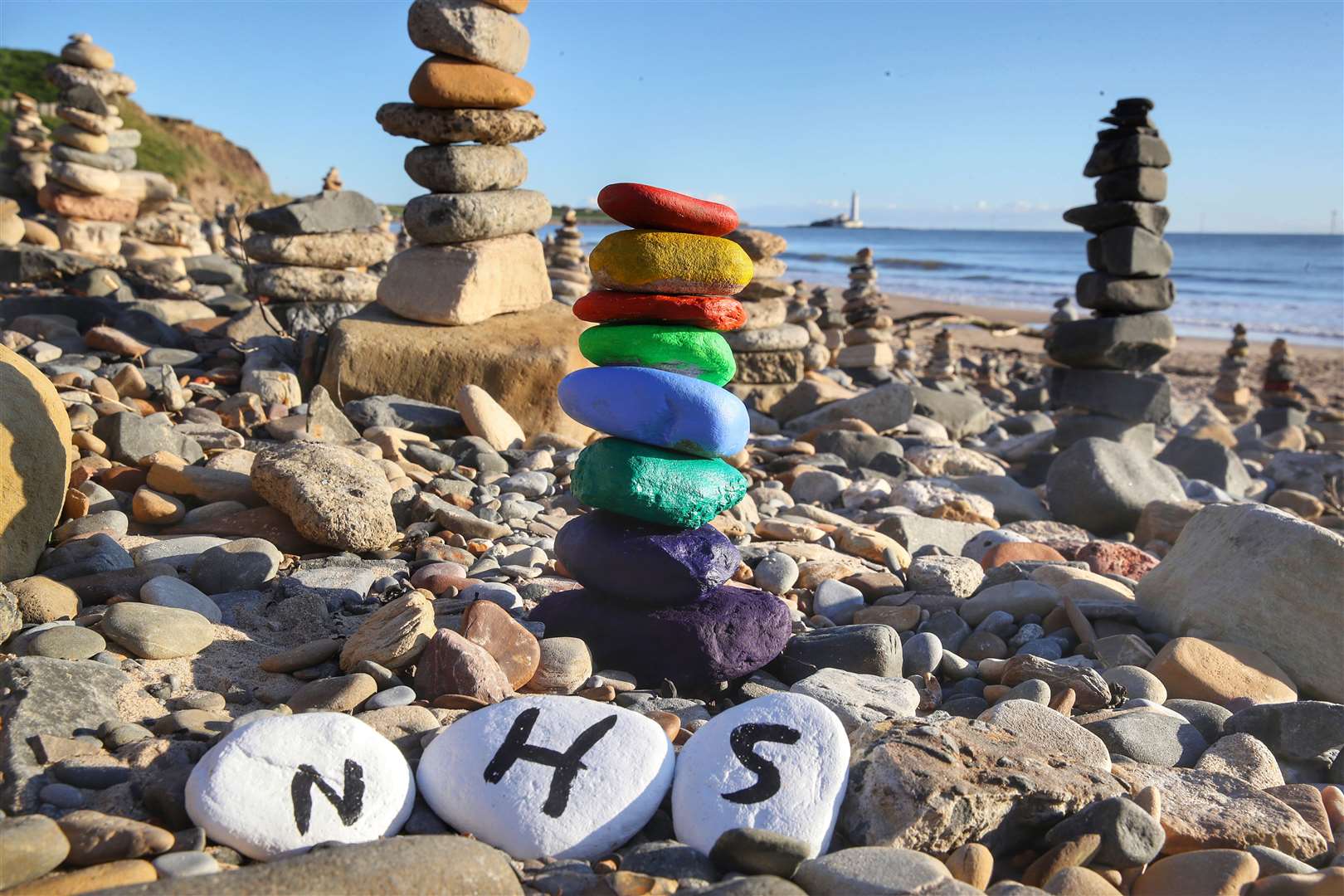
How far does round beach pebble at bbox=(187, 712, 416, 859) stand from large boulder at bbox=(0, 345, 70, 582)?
1675 mm

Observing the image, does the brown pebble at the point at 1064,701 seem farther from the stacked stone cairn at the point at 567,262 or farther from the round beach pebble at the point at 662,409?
the stacked stone cairn at the point at 567,262

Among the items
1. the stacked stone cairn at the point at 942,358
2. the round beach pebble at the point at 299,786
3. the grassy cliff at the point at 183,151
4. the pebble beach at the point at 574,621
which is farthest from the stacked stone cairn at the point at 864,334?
the grassy cliff at the point at 183,151

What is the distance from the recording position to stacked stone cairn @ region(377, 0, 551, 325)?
23.5 ft

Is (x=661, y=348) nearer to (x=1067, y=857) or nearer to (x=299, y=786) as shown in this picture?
(x=299, y=786)

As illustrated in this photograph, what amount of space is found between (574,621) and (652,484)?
55cm

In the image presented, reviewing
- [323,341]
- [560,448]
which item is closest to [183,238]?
[323,341]

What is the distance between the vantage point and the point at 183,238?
16.0 m

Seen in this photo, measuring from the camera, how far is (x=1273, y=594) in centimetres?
396

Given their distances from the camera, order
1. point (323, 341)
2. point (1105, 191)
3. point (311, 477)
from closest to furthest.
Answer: point (311, 477) → point (323, 341) → point (1105, 191)

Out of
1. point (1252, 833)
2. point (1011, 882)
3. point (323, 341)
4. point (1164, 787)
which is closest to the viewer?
point (1011, 882)

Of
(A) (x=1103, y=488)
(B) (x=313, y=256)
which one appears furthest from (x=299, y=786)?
(B) (x=313, y=256)

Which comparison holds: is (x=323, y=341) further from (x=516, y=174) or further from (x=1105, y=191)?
(x=1105, y=191)

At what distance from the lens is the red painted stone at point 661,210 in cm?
357

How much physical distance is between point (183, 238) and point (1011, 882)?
645 inches
